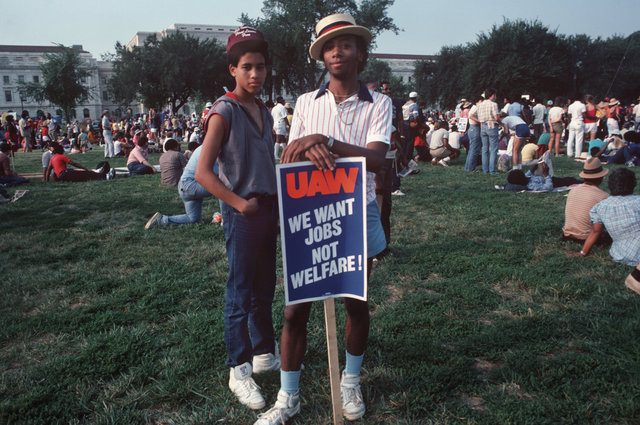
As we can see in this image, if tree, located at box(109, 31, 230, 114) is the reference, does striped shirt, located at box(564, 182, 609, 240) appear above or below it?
below

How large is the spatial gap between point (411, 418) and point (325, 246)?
119 cm

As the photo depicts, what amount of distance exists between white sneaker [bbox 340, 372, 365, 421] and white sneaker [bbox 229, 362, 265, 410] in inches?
20.2

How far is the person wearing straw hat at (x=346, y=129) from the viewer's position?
7.45 feet

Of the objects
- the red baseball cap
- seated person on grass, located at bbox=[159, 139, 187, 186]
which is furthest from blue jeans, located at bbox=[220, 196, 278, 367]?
seated person on grass, located at bbox=[159, 139, 187, 186]

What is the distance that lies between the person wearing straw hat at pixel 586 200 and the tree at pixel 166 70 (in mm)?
51591

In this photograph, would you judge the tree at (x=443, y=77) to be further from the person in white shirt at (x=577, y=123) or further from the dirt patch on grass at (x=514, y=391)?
the dirt patch on grass at (x=514, y=391)

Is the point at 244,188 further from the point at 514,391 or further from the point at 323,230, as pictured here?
the point at 514,391

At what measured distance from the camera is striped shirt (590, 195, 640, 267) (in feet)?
15.4

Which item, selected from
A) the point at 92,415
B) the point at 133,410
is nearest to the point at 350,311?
the point at 133,410

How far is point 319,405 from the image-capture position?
267 centimetres

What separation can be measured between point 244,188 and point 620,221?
4430mm

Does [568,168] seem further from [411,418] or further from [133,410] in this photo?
[133,410]

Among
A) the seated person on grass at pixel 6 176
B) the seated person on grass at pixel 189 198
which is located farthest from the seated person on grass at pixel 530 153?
the seated person on grass at pixel 6 176

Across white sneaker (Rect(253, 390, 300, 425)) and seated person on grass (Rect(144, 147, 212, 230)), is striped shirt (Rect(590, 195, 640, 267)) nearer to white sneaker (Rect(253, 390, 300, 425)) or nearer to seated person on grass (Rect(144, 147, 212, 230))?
white sneaker (Rect(253, 390, 300, 425))
